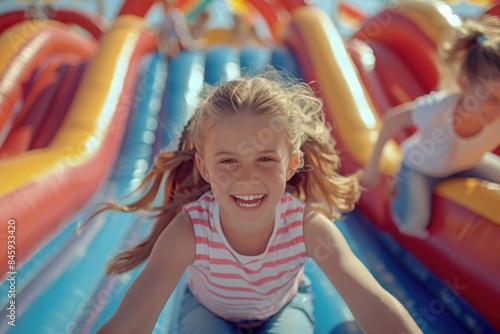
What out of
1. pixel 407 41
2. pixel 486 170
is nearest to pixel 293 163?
pixel 486 170

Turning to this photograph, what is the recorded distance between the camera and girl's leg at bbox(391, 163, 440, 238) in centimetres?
165

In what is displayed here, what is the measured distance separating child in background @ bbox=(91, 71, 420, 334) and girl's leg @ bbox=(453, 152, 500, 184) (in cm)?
59

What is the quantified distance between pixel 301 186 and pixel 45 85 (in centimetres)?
229

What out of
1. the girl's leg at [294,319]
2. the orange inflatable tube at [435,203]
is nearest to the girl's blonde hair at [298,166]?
the girl's leg at [294,319]

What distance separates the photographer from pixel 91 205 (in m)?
2.07

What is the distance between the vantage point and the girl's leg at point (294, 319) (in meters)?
1.13

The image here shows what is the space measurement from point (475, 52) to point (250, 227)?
3.19ft

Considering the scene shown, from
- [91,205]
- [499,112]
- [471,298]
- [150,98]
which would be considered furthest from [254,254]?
[150,98]

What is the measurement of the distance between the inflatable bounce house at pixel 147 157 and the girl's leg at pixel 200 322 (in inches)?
5.4

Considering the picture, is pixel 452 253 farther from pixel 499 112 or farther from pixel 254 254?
pixel 254 254

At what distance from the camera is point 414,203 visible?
5.50 feet

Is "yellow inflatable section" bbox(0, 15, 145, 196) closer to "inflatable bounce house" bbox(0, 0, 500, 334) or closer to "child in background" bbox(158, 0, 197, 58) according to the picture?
"inflatable bounce house" bbox(0, 0, 500, 334)

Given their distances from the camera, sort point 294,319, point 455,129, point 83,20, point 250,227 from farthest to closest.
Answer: point 83,20 < point 455,129 < point 294,319 < point 250,227

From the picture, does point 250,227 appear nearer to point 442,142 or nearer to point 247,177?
point 247,177
